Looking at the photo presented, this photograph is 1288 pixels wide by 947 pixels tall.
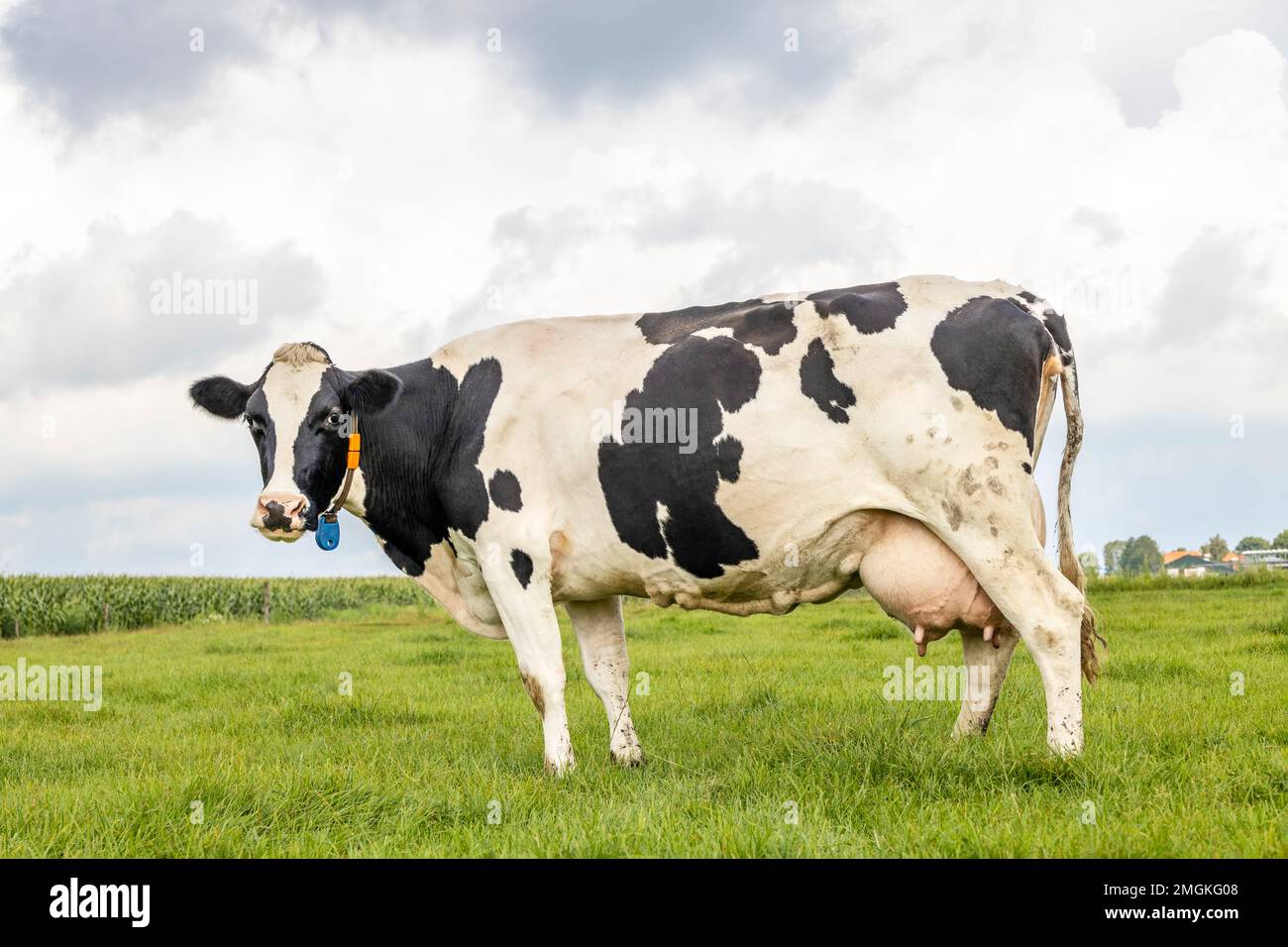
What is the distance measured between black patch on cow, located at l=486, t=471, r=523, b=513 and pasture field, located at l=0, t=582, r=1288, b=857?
1662 mm

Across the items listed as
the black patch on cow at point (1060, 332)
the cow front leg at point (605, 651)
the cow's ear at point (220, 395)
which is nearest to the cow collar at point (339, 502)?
the cow's ear at point (220, 395)

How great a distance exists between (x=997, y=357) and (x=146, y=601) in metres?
34.9

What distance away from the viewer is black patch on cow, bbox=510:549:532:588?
21.8 ft

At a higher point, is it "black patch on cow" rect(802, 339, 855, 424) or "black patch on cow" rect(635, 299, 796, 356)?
"black patch on cow" rect(635, 299, 796, 356)


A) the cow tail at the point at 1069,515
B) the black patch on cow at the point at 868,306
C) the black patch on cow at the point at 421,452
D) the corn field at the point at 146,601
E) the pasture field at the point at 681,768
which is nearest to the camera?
the pasture field at the point at 681,768

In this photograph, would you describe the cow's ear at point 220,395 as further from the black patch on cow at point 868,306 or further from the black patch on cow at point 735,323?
the black patch on cow at point 868,306

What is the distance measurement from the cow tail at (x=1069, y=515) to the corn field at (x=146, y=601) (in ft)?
103

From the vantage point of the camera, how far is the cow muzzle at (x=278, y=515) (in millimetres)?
6570

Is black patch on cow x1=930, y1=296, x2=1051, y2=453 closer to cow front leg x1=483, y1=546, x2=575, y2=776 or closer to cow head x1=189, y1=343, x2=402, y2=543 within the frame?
cow front leg x1=483, y1=546, x2=575, y2=776

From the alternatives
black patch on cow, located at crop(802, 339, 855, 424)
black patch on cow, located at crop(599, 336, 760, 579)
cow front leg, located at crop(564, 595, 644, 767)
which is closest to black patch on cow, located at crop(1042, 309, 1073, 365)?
black patch on cow, located at crop(802, 339, 855, 424)

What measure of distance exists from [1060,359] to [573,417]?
3.01m
